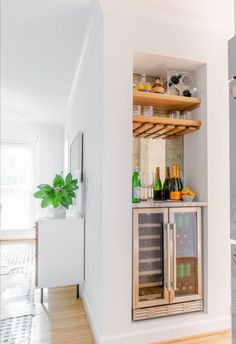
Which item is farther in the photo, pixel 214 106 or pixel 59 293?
pixel 59 293

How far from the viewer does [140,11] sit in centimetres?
198

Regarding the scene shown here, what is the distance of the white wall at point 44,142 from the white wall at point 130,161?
14.3ft

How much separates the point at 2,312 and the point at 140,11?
2.89 meters

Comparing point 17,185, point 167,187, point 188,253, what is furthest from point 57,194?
point 17,185

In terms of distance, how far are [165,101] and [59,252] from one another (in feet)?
5.89

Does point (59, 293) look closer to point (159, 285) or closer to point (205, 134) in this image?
point (159, 285)

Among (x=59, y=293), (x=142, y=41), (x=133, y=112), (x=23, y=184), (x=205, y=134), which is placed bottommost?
(x=59, y=293)

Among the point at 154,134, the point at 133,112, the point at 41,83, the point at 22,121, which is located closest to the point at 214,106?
the point at 154,134

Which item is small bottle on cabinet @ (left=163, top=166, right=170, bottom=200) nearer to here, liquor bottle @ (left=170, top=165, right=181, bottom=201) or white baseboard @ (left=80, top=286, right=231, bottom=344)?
liquor bottle @ (left=170, top=165, right=181, bottom=201)

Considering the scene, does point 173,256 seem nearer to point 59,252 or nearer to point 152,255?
point 152,255

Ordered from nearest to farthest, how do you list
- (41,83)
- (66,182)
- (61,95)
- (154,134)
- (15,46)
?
(154,134), (15,46), (66,182), (41,83), (61,95)

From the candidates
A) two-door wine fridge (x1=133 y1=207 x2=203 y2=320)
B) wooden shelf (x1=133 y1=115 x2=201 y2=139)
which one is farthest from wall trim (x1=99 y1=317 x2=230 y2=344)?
wooden shelf (x1=133 y1=115 x2=201 y2=139)

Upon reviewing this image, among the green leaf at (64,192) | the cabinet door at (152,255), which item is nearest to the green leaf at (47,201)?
the green leaf at (64,192)

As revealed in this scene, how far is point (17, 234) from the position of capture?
228 inches
